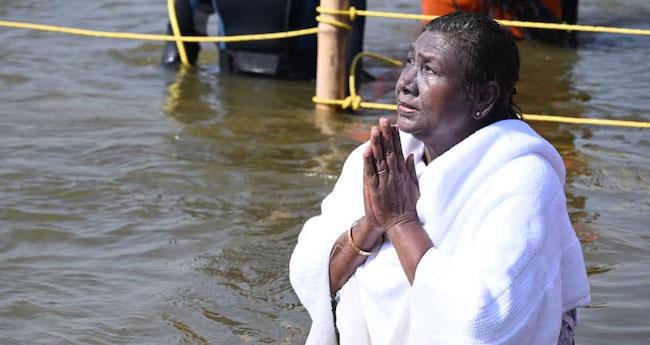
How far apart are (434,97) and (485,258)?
390 millimetres

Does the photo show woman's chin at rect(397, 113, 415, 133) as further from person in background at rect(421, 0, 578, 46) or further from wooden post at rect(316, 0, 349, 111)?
person in background at rect(421, 0, 578, 46)

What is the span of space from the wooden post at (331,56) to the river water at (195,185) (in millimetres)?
189

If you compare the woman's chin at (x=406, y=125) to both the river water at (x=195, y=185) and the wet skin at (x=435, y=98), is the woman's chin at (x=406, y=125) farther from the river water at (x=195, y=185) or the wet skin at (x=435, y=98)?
the river water at (x=195, y=185)

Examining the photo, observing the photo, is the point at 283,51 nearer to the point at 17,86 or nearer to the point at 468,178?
the point at 17,86

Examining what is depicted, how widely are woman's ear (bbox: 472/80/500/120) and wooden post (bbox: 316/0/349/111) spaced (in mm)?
4298

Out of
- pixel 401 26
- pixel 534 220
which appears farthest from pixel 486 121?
pixel 401 26

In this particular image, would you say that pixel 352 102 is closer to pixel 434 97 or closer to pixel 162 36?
pixel 162 36

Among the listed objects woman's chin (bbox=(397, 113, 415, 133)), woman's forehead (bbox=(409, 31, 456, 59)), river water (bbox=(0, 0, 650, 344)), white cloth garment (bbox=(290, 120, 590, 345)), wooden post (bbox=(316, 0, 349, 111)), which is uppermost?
woman's forehead (bbox=(409, 31, 456, 59))

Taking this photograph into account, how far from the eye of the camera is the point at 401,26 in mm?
10383

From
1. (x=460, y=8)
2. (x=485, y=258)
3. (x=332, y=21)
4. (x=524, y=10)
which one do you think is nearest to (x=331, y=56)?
(x=332, y=21)

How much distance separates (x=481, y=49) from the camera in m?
2.50

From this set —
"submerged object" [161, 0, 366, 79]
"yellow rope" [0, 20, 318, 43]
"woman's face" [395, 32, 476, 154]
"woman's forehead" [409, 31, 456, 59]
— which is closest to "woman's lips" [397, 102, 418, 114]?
"woman's face" [395, 32, 476, 154]

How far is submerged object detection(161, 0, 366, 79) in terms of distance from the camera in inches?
309

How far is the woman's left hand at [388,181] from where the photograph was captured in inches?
100.0
